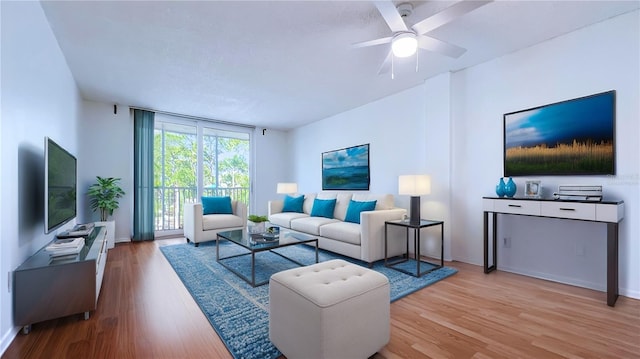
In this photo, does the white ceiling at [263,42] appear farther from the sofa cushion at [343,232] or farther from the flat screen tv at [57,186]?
the sofa cushion at [343,232]

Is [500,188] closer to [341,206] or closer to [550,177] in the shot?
[550,177]

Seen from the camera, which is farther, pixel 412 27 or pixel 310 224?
pixel 310 224

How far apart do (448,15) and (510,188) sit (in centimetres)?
190

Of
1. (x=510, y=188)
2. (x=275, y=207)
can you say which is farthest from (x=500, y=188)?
(x=275, y=207)

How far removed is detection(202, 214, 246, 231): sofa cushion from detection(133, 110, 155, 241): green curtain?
1.22 m

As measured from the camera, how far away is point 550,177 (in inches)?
107

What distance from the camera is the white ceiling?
2125 mm

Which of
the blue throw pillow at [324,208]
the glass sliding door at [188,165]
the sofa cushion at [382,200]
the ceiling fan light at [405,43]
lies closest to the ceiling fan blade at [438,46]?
the ceiling fan light at [405,43]

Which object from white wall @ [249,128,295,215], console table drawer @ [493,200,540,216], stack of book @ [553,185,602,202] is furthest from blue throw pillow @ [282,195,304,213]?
stack of book @ [553,185,602,202]

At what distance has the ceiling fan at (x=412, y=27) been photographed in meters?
1.70

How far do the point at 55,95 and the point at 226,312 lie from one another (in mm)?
2685

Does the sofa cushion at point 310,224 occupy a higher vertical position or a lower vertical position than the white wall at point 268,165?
lower

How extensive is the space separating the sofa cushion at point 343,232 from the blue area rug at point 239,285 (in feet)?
0.97

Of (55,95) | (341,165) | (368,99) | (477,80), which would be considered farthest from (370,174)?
(55,95)
